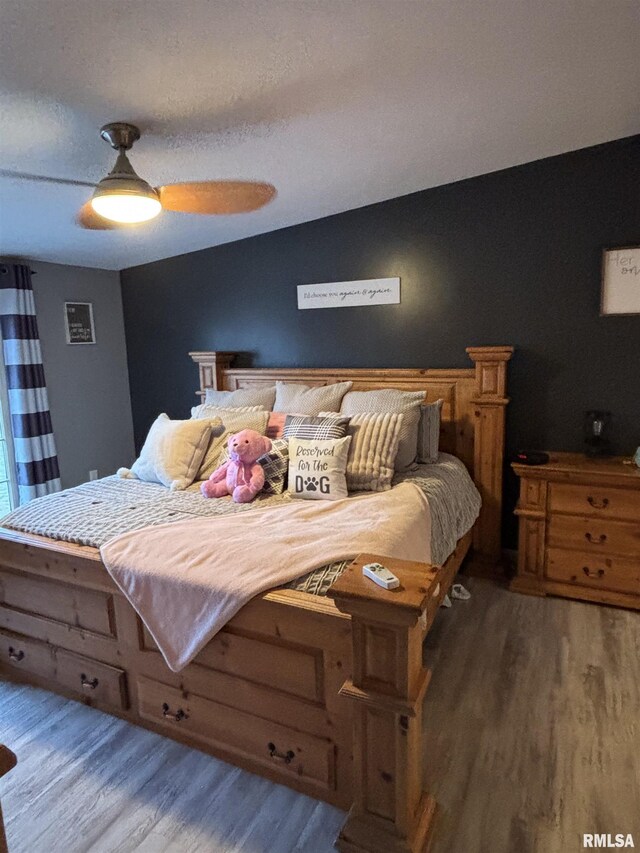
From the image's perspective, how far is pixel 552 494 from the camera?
2.78 metres

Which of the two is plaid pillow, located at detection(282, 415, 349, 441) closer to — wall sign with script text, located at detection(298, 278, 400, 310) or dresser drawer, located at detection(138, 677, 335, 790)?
wall sign with script text, located at detection(298, 278, 400, 310)

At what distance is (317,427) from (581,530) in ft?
4.76

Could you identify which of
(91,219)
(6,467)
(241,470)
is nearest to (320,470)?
(241,470)

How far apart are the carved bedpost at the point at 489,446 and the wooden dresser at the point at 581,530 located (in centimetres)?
24

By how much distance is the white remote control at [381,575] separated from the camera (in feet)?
4.38

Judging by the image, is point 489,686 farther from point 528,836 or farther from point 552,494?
point 552,494

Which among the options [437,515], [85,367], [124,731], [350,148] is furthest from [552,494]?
[85,367]

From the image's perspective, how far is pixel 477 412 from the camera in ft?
10.1

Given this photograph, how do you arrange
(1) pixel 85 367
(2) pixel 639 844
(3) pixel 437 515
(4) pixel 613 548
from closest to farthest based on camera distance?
1. (2) pixel 639 844
2. (3) pixel 437 515
3. (4) pixel 613 548
4. (1) pixel 85 367

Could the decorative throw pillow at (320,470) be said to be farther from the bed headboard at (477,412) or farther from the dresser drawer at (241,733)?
the dresser drawer at (241,733)

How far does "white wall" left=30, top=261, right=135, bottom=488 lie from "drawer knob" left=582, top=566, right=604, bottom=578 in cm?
349

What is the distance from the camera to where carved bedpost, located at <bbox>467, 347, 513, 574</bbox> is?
298 centimetres

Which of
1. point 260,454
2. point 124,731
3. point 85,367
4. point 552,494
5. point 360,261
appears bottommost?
point 124,731

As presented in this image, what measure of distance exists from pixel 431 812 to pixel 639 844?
556 millimetres
